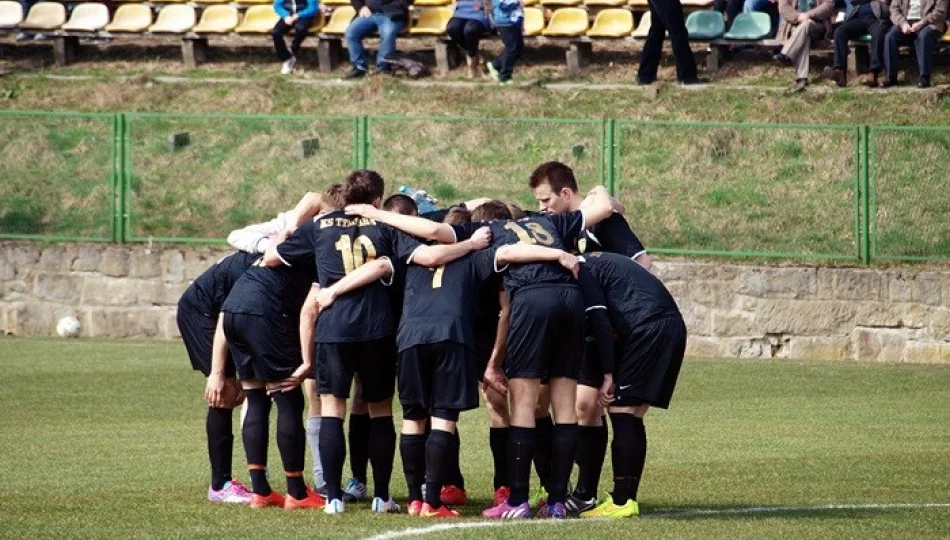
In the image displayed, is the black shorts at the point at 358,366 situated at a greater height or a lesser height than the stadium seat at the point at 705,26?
lesser

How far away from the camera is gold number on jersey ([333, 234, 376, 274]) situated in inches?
375

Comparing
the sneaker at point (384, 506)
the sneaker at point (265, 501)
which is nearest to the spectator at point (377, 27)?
the sneaker at point (265, 501)

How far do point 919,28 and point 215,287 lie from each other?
1471 cm

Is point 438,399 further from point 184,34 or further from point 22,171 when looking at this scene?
point 184,34

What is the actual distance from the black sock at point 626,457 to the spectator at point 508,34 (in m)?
15.4

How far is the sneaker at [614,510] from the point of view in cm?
939

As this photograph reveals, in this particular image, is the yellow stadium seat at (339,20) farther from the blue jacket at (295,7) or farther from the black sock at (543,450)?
the black sock at (543,450)

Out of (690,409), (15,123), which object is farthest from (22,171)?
(690,409)

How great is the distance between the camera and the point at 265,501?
9.88 m

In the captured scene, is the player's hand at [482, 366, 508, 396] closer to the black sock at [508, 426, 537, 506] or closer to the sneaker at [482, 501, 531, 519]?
the black sock at [508, 426, 537, 506]

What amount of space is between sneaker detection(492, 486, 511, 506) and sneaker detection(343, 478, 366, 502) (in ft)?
2.80

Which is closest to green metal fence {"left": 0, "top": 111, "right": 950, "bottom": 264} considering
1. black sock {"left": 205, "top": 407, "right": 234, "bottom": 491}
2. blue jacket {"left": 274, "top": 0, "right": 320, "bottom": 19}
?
blue jacket {"left": 274, "top": 0, "right": 320, "bottom": 19}

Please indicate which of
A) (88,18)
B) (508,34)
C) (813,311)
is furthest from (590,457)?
(88,18)

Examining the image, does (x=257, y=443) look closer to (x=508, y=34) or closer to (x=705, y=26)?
(x=508, y=34)
